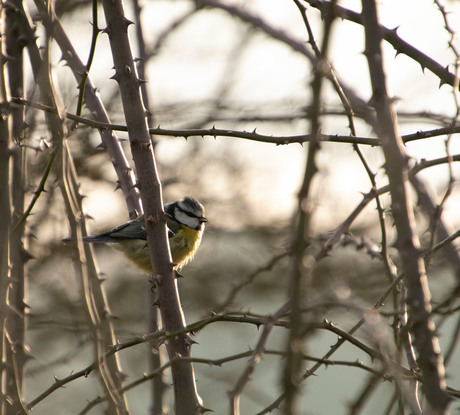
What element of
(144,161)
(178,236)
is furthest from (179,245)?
(144,161)

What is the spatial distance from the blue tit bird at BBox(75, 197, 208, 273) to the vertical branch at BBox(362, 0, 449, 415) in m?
3.98

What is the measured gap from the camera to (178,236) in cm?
544

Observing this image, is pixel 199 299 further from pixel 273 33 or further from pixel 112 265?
pixel 273 33

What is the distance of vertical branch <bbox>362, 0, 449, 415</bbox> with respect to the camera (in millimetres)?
1226

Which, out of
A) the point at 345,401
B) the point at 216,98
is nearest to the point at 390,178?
the point at 345,401

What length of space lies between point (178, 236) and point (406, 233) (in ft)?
13.9

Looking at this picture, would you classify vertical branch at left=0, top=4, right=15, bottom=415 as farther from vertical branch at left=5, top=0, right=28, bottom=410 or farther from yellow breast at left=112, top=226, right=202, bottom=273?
yellow breast at left=112, top=226, right=202, bottom=273

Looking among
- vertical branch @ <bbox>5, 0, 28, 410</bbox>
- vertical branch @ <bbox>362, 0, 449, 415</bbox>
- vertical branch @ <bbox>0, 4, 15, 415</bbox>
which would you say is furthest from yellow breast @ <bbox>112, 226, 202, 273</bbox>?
vertical branch @ <bbox>362, 0, 449, 415</bbox>

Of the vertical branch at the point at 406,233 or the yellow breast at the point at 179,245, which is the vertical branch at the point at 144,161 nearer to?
the vertical branch at the point at 406,233

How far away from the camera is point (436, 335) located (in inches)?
50.2

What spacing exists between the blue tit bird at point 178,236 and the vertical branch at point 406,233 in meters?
3.98

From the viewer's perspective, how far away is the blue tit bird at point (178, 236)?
529 centimetres

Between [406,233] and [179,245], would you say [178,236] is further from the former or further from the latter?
[406,233]

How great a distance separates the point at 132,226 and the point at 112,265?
1612 millimetres
